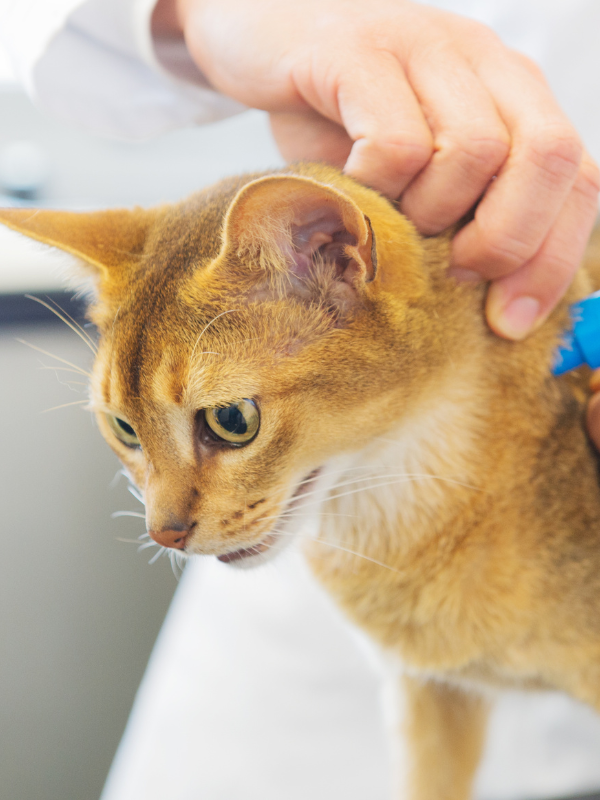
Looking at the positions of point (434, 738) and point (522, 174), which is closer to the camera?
point (522, 174)

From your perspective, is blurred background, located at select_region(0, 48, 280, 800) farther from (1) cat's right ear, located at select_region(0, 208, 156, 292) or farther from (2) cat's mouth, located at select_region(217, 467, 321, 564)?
(2) cat's mouth, located at select_region(217, 467, 321, 564)

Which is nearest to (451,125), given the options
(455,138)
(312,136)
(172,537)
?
(455,138)

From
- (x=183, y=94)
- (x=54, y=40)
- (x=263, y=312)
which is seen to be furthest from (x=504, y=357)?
(x=54, y=40)

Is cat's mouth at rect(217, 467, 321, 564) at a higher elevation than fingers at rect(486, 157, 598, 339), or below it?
below

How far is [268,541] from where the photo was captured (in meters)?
0.73

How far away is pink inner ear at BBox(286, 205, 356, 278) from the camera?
1.93ft

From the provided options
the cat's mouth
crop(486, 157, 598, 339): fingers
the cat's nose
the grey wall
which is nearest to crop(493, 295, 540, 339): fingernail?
crop(486, 157, 598, 339): fingers

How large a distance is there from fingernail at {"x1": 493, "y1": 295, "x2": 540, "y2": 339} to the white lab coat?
502mm

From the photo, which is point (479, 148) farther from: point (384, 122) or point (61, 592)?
point (61, 592)

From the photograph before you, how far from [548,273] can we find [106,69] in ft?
2.76

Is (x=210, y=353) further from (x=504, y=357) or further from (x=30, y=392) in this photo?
(x=30, y=392)

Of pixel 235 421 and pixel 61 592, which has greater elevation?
pixel 235 421

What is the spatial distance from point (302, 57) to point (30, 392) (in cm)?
139

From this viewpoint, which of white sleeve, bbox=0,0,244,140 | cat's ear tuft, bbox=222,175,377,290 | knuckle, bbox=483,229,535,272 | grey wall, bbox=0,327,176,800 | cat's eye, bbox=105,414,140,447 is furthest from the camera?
grey wall, bbox=0,327,176,800
